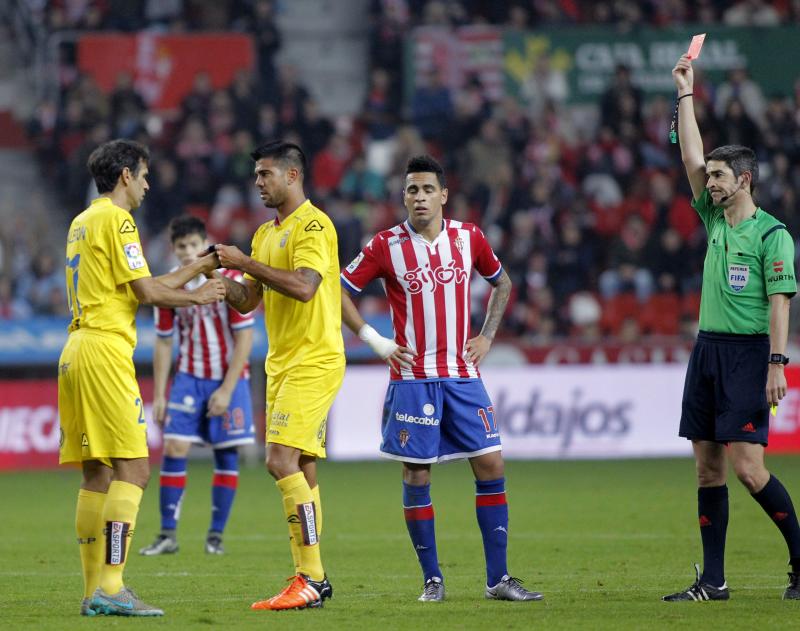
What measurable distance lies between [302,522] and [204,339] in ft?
11.2

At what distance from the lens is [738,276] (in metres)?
7.39

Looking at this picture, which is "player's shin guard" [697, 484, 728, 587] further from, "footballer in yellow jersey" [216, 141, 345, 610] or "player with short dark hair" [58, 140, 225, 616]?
"player with short dark hair" [58, 140, 225, 616]

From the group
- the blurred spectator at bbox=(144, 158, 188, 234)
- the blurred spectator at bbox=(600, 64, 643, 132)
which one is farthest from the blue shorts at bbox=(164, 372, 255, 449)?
the blurred spectator at bbox=(600, 64, 643, 132)

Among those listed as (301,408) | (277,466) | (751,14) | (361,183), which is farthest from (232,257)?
(751,14)

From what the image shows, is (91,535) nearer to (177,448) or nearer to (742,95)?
(177,448)

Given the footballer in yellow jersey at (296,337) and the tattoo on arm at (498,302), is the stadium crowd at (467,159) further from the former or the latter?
the footballer in yellow jersey at (296,337)

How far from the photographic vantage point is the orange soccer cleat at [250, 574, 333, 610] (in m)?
7.06

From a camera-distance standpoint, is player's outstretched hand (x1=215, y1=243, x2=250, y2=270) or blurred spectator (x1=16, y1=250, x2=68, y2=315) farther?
blurred spectator (x1=16, y1=250, x2=68, y2=315)

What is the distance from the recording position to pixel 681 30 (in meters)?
23.0

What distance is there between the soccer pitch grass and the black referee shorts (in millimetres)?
921

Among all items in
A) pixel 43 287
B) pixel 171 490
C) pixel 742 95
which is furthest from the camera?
pixel 742 95

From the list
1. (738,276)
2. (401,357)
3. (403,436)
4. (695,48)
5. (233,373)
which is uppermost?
(695,48)

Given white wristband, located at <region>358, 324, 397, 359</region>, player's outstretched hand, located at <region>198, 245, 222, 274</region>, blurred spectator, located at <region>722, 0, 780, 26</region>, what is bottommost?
white wristband, located at <region>358, 324, 397, 359</region>

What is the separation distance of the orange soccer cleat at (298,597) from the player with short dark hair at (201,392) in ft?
9.40
